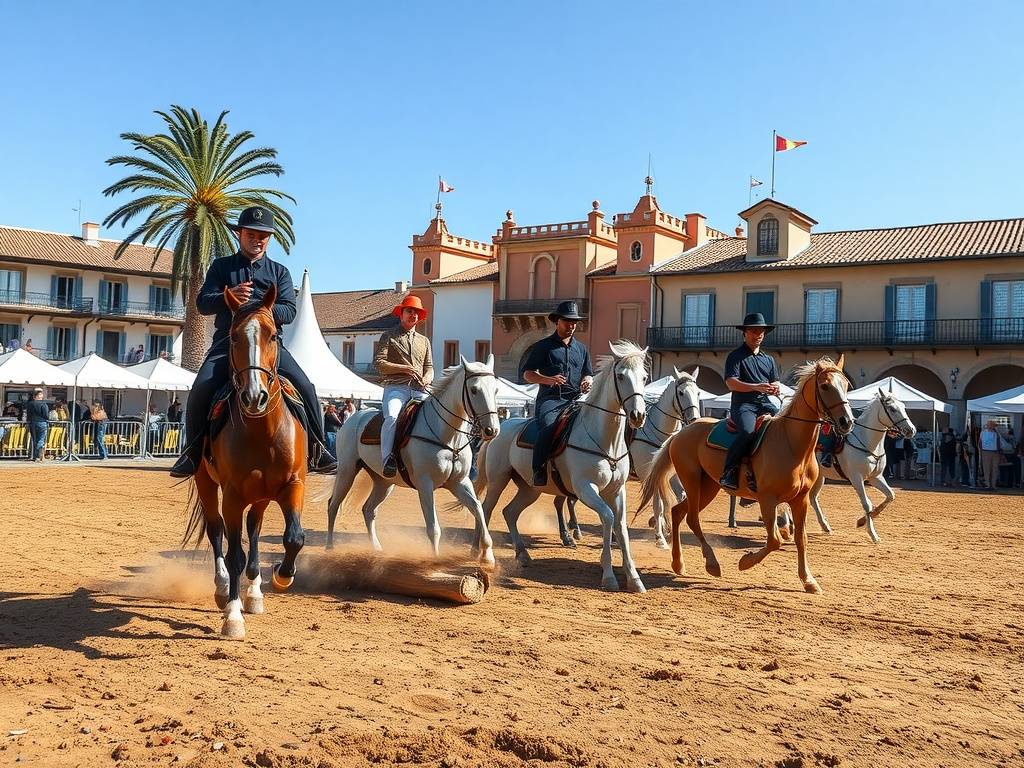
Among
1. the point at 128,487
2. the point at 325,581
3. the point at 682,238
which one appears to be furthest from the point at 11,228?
the point at 325,581

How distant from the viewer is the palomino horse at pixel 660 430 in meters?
11.9

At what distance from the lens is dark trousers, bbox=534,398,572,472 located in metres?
9.40

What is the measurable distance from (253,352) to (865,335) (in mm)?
35077

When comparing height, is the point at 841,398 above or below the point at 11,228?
below

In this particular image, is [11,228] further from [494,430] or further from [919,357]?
[494,430]

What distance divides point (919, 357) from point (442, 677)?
3501cm

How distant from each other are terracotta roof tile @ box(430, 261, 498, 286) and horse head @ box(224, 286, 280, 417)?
138 ft

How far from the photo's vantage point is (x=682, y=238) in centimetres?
4594

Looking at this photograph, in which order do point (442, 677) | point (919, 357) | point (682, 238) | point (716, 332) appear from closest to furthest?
point (442, 677) < point (919, 357) < point (716, 332) < point (682, 238)

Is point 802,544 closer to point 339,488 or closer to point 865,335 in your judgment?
point 339,488

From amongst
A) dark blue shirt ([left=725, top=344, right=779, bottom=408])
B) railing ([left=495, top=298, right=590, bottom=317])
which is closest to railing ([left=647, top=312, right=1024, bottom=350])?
railing ([left=495, top=298, right=590, bottom=317])

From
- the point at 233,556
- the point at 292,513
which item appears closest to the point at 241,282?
the point at 292,513

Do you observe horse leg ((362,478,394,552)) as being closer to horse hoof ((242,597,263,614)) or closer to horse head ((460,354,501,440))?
horse head ((460,354,501,440))

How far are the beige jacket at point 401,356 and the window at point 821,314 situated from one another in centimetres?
3123
